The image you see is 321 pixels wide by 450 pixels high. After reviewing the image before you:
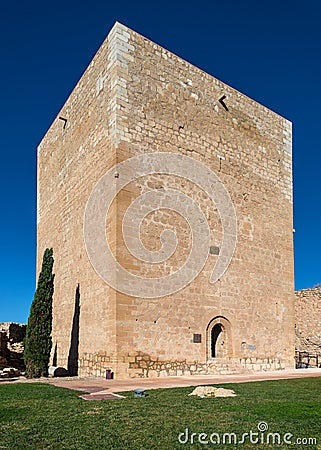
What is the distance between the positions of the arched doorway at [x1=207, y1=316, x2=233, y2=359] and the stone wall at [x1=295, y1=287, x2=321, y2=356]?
27.6 feet

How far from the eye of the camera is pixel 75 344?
13.3 metres

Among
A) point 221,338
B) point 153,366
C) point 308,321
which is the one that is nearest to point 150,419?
point 153,366

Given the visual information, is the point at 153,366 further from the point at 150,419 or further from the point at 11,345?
the point at 11,345

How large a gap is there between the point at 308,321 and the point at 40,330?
42.8 ft

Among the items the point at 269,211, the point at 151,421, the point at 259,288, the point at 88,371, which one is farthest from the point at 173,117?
the point at 151,421

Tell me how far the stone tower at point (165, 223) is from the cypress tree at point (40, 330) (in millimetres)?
991

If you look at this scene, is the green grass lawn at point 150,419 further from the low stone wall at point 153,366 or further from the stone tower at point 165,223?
the stone tower at point 165,223

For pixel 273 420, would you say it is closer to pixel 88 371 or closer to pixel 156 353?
pixel 156 353

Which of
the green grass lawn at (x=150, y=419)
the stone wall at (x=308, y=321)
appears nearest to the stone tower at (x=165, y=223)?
the green grass lawn at (x=150, y=419)

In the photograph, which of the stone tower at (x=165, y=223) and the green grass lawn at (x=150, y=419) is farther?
the stone tower at (x=165, y=223)

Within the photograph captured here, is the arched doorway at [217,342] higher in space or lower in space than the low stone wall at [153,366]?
higher

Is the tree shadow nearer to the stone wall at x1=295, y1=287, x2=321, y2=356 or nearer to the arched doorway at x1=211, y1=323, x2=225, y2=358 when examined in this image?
the arched doorway at x1=211, y1=323, x2=225, y2=358

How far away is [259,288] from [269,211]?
2.65 metres

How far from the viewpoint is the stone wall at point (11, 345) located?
16297 mm
